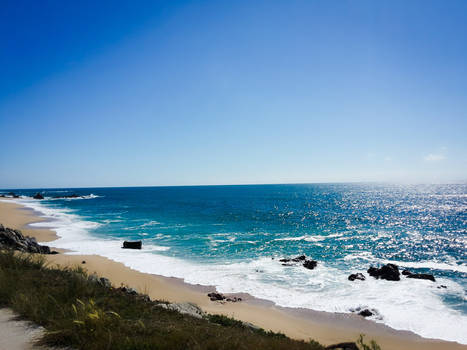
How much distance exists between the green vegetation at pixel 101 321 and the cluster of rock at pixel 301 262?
19317 millimetres

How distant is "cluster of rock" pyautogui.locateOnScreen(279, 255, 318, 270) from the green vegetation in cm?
1932

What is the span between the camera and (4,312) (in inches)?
310

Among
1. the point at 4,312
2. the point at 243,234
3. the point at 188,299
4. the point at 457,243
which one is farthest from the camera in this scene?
the point at 243,234

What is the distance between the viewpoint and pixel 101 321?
6.78m

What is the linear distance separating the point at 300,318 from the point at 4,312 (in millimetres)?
14548

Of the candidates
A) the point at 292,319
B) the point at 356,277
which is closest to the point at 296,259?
the point at 356,277

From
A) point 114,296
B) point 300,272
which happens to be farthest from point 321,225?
point 114,296

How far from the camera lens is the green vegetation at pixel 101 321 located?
6.28 meters

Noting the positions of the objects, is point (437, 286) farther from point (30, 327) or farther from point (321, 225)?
point (321, 225)

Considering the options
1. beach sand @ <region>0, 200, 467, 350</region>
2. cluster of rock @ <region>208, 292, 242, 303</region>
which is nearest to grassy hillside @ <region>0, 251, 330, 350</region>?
beach sand @ <region>0, 200, 467, 350</region>

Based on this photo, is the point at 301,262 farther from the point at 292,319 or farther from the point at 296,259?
the point at 292,319

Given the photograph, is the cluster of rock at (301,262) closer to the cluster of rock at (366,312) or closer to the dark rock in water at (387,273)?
the dark rock in water at (387,273)

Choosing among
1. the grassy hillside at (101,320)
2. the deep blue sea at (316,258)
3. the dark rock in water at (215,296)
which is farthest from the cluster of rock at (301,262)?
the grassy hillside at (101,320)

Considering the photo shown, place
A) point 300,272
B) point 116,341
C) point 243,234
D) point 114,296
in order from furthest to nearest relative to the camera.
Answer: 1. point 243,234
2. point 300,272
3. point 114,296
4. point 116,341
